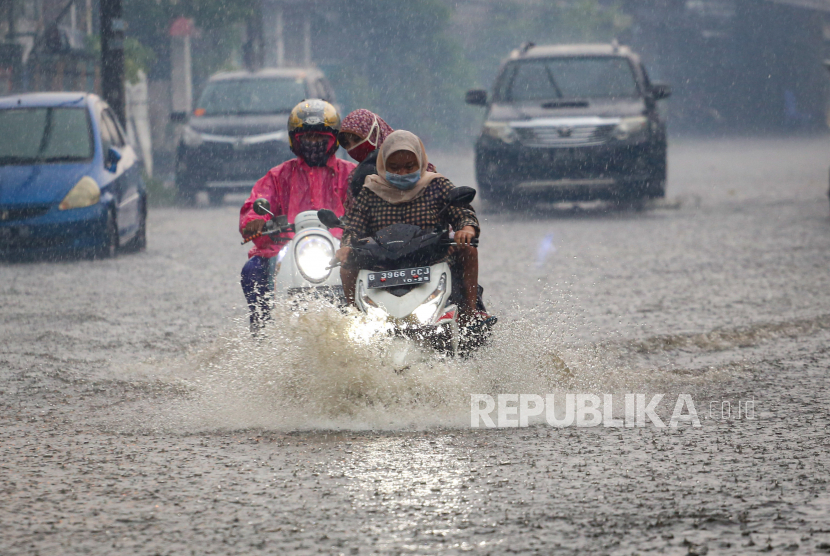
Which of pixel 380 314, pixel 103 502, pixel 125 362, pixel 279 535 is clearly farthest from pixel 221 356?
pixel 279 535

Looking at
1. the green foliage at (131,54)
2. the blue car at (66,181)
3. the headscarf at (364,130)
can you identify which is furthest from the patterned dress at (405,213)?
the green foliage at (131,54)

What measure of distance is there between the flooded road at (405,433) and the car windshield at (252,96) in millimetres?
9814

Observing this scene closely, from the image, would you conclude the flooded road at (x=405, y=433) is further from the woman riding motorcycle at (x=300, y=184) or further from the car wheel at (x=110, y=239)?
the car wheel at (x=110, y=239)

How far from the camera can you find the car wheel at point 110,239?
43.3 ft

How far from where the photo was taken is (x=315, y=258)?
6.20 m

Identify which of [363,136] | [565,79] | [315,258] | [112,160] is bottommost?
[112,160]

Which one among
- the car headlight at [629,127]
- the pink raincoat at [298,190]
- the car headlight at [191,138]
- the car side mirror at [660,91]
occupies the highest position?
the pink raincoat at [298,190]

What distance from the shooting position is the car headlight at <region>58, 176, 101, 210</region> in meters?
13.1

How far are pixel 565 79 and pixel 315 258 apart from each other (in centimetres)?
1241

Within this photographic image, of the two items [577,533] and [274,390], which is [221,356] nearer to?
[274,390]

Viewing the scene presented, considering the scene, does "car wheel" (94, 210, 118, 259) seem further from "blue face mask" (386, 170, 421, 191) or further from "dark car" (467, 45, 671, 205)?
"blue face mask" (386, 170, 421, 191)

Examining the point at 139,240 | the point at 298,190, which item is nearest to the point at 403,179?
the point at 298,190

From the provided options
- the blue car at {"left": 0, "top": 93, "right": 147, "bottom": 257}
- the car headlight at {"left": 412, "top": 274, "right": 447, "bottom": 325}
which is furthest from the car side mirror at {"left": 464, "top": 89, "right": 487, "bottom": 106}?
the car headlight at {"left": 412, "top": 274, "right": 447, "bottom": 325}

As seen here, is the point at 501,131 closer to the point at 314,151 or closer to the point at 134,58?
the point at 314,151
